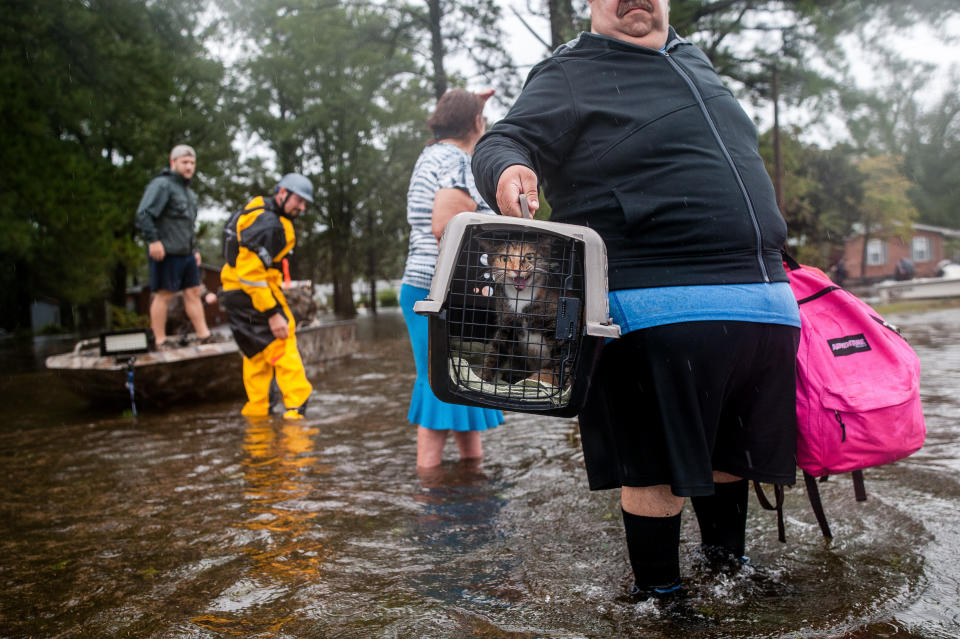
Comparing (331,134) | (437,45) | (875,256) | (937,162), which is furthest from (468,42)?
(937,162)

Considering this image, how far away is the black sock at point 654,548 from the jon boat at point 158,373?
19.6 feet

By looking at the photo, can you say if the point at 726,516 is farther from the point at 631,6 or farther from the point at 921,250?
the point at 921,250

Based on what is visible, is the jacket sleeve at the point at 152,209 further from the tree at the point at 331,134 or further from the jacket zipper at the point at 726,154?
the tree at the point at 331,134

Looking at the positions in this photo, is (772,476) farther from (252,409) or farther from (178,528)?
(252,409)

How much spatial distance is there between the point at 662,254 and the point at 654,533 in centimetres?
84

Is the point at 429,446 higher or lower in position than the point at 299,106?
lower

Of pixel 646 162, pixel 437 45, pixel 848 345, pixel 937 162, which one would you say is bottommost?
pixel 848 345

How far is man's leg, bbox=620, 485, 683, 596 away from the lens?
2230 millimetres

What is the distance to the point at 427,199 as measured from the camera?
3.90 m

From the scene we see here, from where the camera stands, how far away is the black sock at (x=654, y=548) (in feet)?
7.33

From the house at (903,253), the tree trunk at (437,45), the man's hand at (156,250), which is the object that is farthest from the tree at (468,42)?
the house at (903,253)

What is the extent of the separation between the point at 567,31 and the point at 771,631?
7.71m

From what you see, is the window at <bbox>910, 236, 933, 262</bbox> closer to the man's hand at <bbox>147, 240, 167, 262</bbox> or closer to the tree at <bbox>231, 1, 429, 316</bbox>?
the tree at <bbox>231, 1, 429, 316</bbox>

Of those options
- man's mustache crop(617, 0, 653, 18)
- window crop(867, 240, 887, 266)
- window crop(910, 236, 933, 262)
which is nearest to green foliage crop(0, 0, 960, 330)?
man's mustache crop(617, 0, 653, 18)
